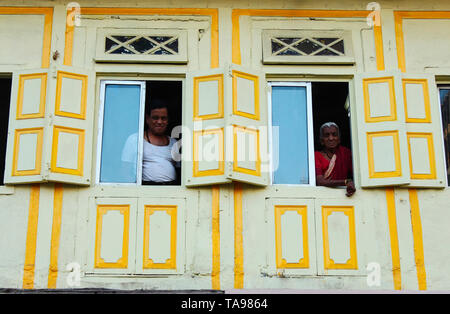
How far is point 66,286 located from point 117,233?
825mm

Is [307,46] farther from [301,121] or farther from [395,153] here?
[395,153]

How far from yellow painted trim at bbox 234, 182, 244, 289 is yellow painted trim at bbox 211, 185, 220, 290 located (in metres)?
0.20

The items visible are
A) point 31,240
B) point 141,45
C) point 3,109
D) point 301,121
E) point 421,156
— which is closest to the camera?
point 31,240

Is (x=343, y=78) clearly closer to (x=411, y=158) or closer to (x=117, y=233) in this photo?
(x=411, y=158)

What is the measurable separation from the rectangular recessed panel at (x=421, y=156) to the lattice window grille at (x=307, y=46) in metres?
1.43

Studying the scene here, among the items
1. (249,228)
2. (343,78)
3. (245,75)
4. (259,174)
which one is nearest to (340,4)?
(343,78)

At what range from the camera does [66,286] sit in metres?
9.12

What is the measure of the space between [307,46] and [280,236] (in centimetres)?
253

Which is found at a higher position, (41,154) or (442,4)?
(442,4)

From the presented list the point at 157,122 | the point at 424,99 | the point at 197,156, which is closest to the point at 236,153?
the point at 197,156

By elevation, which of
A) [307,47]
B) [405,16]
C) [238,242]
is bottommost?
[238,242]

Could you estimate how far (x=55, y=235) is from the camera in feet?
30.6
